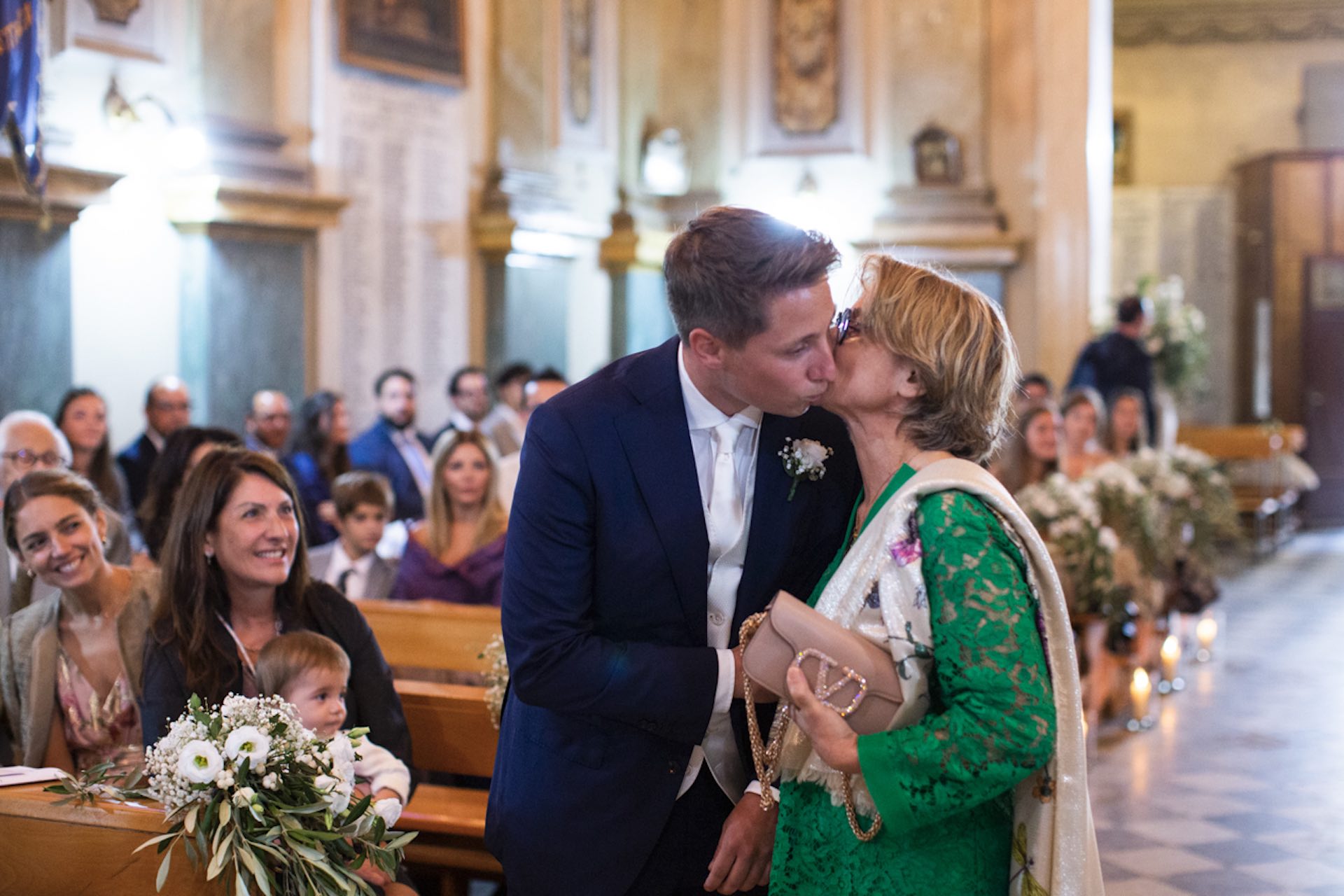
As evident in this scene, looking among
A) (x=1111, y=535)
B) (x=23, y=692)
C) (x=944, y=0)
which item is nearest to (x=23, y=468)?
(x=23, y=692)

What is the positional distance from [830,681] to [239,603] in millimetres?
1775

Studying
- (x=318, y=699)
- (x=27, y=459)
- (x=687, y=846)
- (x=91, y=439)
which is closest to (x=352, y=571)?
(x=27, y=459)

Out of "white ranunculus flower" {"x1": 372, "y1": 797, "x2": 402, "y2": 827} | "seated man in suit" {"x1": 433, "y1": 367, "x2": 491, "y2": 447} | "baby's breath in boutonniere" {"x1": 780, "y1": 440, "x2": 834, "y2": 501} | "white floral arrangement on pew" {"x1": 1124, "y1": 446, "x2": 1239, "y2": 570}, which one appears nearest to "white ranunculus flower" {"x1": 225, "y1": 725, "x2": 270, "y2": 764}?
"white ranunculus flower" {"x1": 372, "y1": 797, "x2": 402, "y2": 827}

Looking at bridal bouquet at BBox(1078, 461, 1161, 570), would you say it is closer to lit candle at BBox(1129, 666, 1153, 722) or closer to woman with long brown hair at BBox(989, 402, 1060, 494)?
woman with long brown hair at BBox(989, 402, 1060, 494)

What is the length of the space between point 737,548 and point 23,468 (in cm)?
382

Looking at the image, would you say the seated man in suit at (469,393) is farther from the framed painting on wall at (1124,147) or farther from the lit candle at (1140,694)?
the framed painting on wall at (1124,147)

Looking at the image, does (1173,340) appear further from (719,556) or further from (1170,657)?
(719,556)

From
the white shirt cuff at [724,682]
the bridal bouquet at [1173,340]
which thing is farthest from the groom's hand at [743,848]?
the bridal bouquet at [1173,340]

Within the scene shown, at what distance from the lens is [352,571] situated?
19.2ft

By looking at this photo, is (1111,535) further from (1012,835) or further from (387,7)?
(387,7)

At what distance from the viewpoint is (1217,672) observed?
346 inches

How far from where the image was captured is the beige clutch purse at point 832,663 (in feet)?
6.95

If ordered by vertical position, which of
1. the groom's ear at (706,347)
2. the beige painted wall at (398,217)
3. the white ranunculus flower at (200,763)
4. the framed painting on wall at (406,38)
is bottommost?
the white ranunculus flower at (200,763)

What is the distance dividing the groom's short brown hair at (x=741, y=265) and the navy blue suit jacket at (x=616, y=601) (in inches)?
9.7
